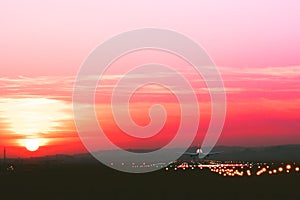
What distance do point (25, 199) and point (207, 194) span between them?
71.3 ft

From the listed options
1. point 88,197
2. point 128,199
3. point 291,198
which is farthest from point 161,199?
point 291,198

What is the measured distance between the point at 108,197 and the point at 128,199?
3700 mm

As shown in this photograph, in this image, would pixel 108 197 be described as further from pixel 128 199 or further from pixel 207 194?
pixel 207 194

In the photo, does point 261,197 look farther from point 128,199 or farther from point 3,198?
point 3,198

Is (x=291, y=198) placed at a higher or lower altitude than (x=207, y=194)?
lower

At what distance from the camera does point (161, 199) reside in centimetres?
6888

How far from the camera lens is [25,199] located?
69.4 meters

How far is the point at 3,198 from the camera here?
70.2 meters

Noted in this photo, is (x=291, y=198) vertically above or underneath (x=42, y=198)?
underneath

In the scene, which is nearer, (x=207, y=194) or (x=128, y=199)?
(x=128, y=199)

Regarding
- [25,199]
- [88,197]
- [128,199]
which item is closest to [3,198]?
[25,199]

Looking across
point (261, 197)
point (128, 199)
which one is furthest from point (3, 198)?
point (261, 197)

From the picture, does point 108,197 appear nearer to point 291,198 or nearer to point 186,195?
point 186,195

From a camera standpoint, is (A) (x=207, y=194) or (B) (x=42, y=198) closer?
(B) (x=42, y=198)
